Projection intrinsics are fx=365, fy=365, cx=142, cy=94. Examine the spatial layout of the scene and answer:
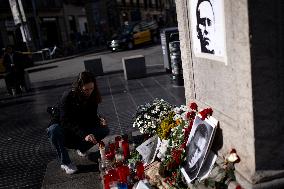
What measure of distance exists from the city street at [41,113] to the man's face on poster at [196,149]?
90.8 inches

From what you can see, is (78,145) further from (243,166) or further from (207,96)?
(243,166)

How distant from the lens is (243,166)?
10.3 feet

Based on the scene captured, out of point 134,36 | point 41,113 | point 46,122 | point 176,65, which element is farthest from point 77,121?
point 134,36

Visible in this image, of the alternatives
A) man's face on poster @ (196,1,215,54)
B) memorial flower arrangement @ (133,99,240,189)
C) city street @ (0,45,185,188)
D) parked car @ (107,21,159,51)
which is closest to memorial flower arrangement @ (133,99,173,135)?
memorial flower arrangement @ (133,99,240,189)

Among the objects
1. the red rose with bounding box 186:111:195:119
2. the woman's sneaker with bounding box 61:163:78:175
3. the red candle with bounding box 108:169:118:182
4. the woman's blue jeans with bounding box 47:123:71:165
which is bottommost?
the woman's sneaker with bounding box 61:163:78:175

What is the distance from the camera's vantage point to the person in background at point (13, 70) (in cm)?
1209

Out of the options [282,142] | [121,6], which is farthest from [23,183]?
[121,6]

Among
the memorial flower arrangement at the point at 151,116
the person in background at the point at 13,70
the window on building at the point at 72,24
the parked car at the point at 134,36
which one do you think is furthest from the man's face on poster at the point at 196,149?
the window on building at the point at 72,24

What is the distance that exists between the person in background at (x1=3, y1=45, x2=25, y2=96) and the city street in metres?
0.43

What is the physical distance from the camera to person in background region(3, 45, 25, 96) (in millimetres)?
12090

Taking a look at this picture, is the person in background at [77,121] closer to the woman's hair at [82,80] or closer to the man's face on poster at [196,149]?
the woman's hair at [82,80]

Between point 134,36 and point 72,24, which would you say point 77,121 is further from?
point 72,24

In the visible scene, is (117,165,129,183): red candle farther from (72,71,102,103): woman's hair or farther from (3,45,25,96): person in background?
(3,45,25,96): person in background

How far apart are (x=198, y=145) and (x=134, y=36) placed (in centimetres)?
2219
